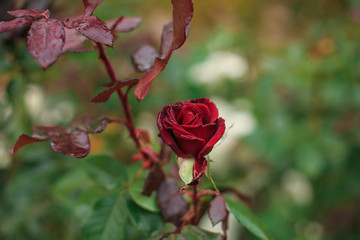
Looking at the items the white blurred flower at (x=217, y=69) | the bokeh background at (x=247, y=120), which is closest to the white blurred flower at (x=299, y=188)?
the bokeh background at (x=247, y=120)

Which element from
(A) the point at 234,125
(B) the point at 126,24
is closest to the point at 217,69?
(A) the point at 234,125

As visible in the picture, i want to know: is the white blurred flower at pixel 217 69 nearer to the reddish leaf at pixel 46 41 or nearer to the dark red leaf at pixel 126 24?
the dark red leaf at pixel 126 24

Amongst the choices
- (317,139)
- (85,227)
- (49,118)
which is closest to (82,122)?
(85,227)

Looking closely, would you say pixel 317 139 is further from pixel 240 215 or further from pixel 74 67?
pixel 74 67

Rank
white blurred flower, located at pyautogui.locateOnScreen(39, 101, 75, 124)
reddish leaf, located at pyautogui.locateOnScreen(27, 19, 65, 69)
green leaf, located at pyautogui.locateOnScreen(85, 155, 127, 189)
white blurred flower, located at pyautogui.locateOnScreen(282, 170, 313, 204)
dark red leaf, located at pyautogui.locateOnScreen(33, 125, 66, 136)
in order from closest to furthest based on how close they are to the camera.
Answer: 1. reddish leaf, located at pyautogui.locateOnScreen(27, 19, 65, 69)
2. dark red leaf, located at pyautogui.locateOnScreen(33, 125, 66, 136)
3. green leaf, located at pyautogui.locateOnScreen(85, 155, 127, 189)
4. white blurred flower, located at pyautogui.locateOnScreen(39, 101, 75, 124)
5. white blurred flower, located at pyautogui.locateOnScreen(282, 170, 313, 204)

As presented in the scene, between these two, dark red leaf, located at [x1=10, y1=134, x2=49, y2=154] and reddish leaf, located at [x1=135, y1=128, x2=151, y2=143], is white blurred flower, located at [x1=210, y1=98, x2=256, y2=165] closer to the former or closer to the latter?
reddish leaf, located at [x1=135, y1=128, x2=151, y2=143]

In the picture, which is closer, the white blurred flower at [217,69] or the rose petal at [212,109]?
the rose petal at [212,109]

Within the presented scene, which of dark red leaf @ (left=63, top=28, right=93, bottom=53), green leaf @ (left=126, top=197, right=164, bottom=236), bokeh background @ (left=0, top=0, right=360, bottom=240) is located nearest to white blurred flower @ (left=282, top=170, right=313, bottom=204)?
bokeh background @ (left=0, top=0, right=360, bottom=240)
